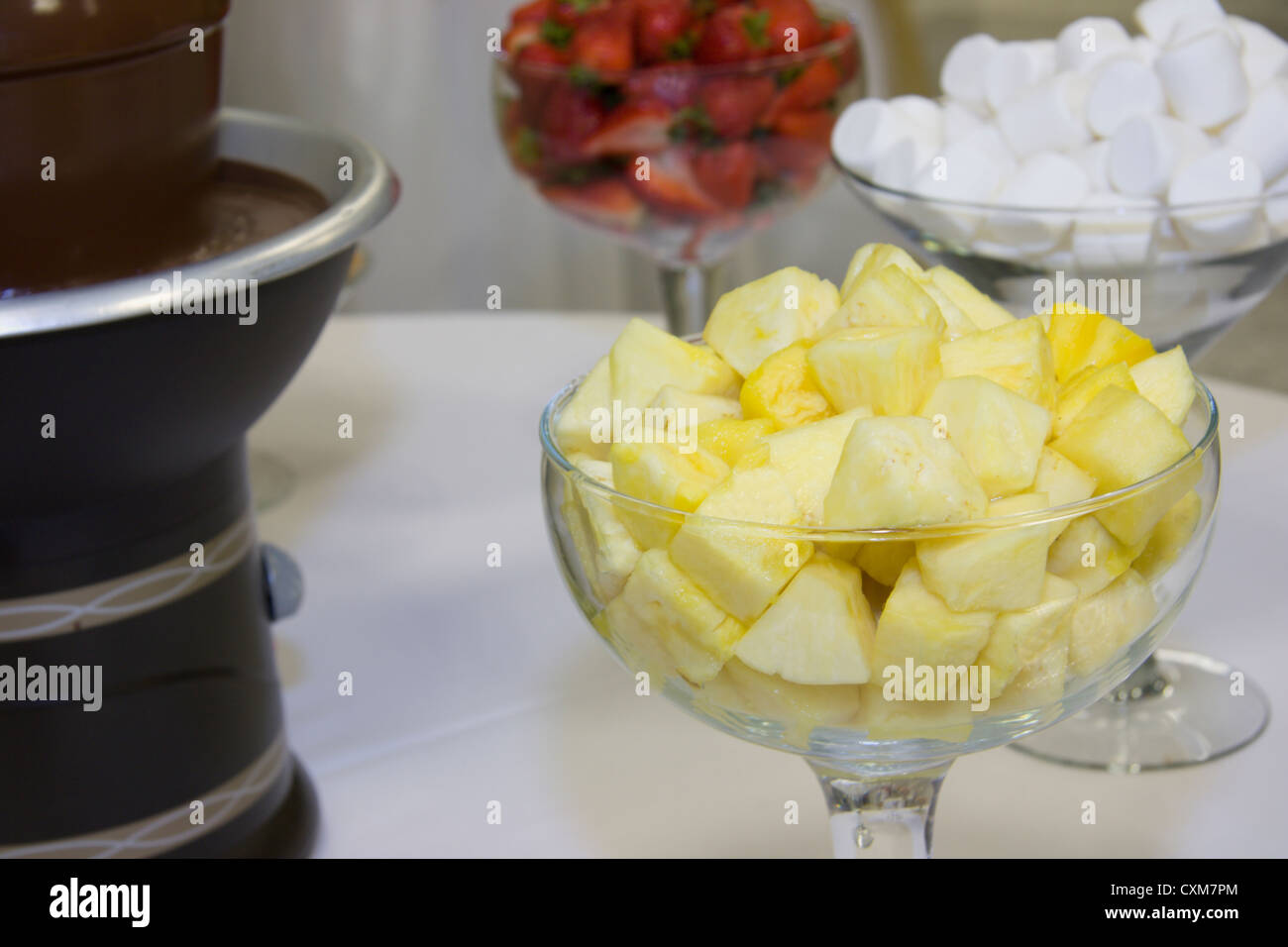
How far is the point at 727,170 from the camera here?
927mm

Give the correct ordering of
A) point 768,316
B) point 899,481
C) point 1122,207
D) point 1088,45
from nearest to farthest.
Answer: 1. point 899,481
2. point 768,316
3. point 1122,207
4. point 1088,45

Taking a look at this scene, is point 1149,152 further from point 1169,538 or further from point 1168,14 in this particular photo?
point 1169,538

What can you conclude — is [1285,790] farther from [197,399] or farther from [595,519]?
[197,399]

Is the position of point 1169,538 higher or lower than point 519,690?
higher

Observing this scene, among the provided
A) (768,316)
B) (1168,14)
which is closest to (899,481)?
(768,316)

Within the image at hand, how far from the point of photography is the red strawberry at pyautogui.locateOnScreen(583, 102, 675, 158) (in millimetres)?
904

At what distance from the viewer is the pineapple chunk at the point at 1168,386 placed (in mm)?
433

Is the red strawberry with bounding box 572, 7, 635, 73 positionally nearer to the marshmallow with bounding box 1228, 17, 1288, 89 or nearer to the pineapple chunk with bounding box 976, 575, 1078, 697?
the marshmallow with bounding box 1228, 17, 1288, 89

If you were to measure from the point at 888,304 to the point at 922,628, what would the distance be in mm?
116

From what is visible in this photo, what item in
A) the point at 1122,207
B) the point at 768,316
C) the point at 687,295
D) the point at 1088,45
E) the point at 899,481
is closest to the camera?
the point at 899,481

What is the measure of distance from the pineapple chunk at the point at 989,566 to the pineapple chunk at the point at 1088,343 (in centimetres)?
10
